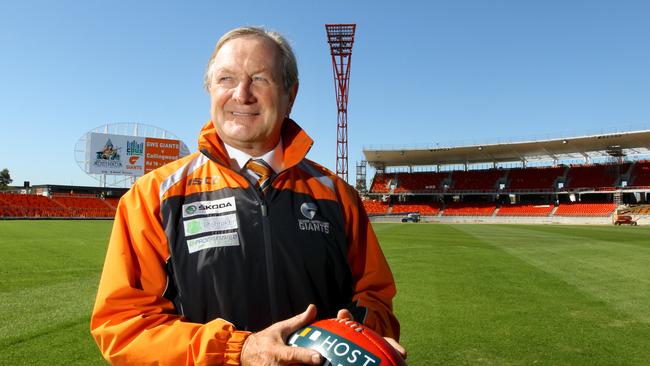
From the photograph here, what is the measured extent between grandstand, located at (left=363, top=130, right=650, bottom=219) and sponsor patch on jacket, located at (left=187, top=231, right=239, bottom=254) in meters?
54.7

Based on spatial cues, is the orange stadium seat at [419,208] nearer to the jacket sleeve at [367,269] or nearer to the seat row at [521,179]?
the seat row at [521,179]

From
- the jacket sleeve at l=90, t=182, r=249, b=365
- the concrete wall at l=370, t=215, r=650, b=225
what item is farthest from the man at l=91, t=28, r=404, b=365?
the concrete wall at l=370, t=215, r=650, b=225

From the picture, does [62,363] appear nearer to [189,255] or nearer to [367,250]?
[189,255]

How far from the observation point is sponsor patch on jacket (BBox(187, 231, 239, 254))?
1.79 metres

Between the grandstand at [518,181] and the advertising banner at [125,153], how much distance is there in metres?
28.8

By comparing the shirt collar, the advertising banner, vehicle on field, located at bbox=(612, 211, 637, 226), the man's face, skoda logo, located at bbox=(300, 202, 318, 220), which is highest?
the advertising banner

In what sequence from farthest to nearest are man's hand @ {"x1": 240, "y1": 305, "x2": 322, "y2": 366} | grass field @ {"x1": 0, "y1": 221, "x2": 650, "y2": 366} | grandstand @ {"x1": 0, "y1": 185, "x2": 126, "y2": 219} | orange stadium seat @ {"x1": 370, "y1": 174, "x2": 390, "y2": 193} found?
orange stadium seat @ {"x1": 370, "y1": 174, "x2": 390, "y2": 193}
grandstand @ {"x1": 0, "y1": 185, "x2": 126, "y2": 219}
grass field @ {"x1": 0, "y1": 221, "x2": 650, "y2": 366}
man's hand @ {"x1": 240, "y1": 305, "x2": 322, "y2": 366}

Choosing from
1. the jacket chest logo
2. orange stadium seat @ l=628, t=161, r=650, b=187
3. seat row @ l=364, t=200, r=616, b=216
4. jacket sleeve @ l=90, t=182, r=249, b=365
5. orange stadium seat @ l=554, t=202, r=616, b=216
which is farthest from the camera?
orange stadium seat @ l=628, t=161, r=650, b=187

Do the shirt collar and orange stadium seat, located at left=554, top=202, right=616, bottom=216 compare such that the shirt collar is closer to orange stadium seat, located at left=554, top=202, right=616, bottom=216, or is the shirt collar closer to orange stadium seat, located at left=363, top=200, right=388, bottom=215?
orange stadium seat, located at left=554, top=202, right=616, bottom=216

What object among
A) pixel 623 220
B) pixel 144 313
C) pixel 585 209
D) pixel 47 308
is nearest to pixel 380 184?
pixel 585 209

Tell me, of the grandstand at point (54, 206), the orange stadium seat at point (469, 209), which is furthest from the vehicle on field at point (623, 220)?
the grandstand at point (54, 206)

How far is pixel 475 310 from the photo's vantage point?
6.41 meters

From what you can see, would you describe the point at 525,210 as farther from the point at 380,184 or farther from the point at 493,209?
the point at 380,184

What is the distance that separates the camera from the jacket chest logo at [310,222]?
1896 millimetres
